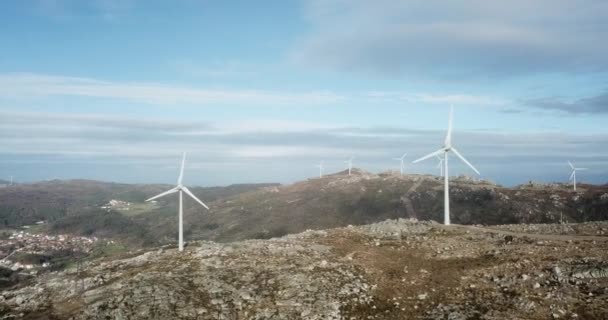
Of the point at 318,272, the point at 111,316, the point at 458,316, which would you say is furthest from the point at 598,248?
the point at 111,316

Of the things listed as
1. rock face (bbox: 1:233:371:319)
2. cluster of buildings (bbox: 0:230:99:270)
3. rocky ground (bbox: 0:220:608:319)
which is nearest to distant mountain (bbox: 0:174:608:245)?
cluster of buildings (bbox: 0:230:99:270)

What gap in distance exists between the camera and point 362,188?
616 ft

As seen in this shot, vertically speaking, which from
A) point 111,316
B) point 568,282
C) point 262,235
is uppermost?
point 568,282

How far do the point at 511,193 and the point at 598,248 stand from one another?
369 feet

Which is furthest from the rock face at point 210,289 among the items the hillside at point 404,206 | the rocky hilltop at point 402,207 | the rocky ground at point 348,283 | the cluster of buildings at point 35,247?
the cluster of buildings at point 35,247

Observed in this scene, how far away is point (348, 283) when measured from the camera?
34969mm

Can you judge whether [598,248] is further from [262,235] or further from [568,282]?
[262,235]

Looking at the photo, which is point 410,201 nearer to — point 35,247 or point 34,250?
point 34,250

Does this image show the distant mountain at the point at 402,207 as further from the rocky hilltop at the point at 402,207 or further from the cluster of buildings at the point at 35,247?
the cluster of buildings at the point at 35,247

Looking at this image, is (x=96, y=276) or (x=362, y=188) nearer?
(x=96, y=276)

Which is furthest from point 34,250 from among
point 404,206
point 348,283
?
point 348,283

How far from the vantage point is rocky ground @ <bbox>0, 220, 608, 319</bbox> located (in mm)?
30406

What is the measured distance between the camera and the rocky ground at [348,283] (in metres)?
30.4

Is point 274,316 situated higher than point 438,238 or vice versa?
point 438,238
